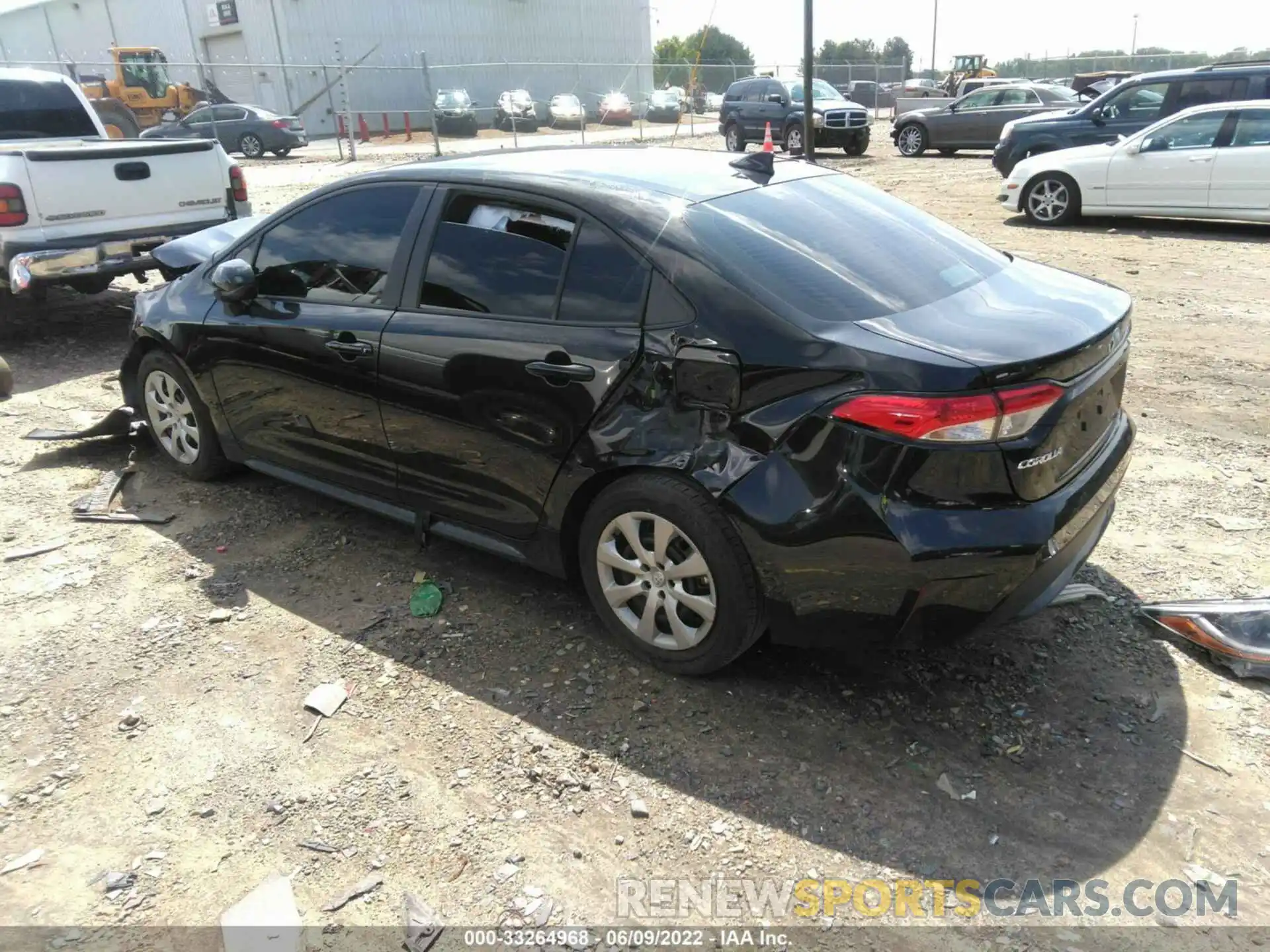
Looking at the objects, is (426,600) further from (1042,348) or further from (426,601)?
(1042,348)

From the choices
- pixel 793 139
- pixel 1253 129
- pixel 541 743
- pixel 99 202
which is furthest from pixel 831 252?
pixel 793 139

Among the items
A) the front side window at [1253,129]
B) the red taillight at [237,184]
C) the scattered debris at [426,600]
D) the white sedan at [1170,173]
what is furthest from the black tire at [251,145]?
the scattered debris at [426,600]

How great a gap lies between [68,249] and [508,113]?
28129 millimetres

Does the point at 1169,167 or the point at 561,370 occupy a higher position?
the point at 561,370

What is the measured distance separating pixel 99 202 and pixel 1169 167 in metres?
11.1

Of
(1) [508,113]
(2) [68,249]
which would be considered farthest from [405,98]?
(2) [68,249]

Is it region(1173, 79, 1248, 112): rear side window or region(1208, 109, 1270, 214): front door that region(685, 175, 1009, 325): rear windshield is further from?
region(1173, 79, 1248, 112): rear side window

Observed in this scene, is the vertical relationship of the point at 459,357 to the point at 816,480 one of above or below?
above

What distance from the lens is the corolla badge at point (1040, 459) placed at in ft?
8.69

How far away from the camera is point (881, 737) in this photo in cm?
296

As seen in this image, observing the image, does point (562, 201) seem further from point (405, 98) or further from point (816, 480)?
point (405, 98)

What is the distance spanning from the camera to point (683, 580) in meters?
3.06

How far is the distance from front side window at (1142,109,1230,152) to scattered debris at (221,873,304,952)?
39.9ft

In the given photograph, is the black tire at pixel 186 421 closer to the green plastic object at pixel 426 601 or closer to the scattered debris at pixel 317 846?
the green plastic object at pixel 426 601
